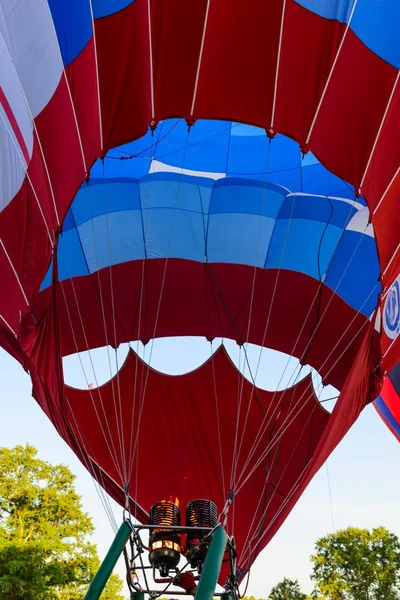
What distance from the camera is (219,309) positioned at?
23.4 ft

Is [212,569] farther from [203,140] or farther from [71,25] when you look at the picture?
[203,140]

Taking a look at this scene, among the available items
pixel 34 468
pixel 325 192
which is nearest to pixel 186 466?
pixel 325 192

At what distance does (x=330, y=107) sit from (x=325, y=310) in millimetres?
2490

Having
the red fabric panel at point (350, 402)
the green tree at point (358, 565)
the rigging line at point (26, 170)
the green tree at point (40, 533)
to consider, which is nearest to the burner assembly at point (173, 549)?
the red fabric panel at point (350, 402)

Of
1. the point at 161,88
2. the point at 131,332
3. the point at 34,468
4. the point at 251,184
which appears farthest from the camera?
the point at 34,468

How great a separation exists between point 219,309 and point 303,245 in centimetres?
120

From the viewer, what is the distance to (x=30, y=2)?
12.8 feet

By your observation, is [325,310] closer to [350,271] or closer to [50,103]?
[350,271]

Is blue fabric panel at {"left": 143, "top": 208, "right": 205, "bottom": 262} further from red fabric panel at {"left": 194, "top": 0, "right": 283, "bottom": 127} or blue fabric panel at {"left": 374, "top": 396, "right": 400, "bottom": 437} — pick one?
blue fabric panel at {"left": 374, "top": 396, "right": 400, "bottom": 437}

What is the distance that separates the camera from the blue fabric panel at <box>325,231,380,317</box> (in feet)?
21.2

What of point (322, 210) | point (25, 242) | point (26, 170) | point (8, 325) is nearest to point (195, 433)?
point (322, 210)

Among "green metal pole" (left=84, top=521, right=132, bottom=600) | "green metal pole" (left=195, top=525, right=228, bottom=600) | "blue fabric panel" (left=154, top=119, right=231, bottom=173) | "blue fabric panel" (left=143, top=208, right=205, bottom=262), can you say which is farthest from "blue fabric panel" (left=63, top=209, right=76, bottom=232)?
"green metal pole" (left=195, top=525, right=228, bottom=600)

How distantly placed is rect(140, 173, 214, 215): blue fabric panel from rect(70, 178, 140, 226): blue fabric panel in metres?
0.11

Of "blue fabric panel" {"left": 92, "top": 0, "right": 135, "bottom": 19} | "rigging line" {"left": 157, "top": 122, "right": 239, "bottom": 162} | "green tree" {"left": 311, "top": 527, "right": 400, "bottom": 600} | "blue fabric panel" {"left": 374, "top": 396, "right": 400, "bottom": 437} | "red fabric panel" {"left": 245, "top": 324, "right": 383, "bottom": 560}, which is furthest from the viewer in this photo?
"green tree" {"left": 311, "top": 527, "right": 400, "bottom": 600}
